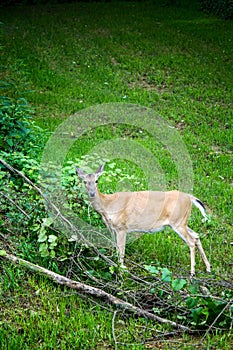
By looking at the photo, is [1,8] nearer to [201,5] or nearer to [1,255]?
[201,5]

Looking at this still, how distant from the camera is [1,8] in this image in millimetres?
21547

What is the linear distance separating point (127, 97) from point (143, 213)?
7605 mm

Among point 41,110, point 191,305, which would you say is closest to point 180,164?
point 41,110

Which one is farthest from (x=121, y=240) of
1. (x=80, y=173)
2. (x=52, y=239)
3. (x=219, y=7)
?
(x=219, y=7)

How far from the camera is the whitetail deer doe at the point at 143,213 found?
20.6 ft

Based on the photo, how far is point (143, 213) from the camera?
6.30m

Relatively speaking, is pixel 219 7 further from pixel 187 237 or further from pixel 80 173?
pixel 80 173

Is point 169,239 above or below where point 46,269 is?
below

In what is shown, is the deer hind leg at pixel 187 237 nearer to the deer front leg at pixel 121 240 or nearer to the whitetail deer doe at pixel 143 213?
the whitetail deer doe at pixel 143 213

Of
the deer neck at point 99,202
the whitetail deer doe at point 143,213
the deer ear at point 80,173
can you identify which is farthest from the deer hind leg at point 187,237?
the deer ear at point 80,173

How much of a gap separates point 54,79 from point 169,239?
8704 mm

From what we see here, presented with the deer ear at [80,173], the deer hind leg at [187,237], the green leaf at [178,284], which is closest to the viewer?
the green leaf at [178,284]

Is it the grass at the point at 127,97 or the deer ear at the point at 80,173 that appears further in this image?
the deer ear at the point at 80,173

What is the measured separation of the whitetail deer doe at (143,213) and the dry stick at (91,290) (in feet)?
3.52
